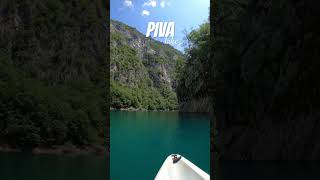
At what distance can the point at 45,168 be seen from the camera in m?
7.77

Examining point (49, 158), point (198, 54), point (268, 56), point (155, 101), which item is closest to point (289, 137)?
point (268, 56)

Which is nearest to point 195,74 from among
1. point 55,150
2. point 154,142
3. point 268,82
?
point 154,142

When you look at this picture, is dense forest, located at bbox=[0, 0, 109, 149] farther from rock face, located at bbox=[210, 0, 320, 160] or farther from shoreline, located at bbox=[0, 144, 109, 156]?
rock face, located at bbox=[210, 0, 320, 160]

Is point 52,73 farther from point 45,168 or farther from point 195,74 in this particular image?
point 195,74

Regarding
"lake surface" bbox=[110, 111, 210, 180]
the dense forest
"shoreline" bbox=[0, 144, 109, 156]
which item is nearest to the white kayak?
"lake surface" bbox=[110, 111, 210, 180]

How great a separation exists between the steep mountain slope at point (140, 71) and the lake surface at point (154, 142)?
1623 millimetres

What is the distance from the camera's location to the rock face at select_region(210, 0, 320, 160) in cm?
836

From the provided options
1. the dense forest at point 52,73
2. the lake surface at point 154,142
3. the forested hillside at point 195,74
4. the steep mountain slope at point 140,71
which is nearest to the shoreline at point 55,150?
the dense forest at point 52,73

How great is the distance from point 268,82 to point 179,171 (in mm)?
3750

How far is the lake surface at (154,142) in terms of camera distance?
384 inches

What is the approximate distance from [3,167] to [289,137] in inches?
223

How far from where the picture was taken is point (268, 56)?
8.63 meters

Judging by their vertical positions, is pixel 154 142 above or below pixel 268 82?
below

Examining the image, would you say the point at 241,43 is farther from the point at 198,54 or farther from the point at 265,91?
the point at 198,54
